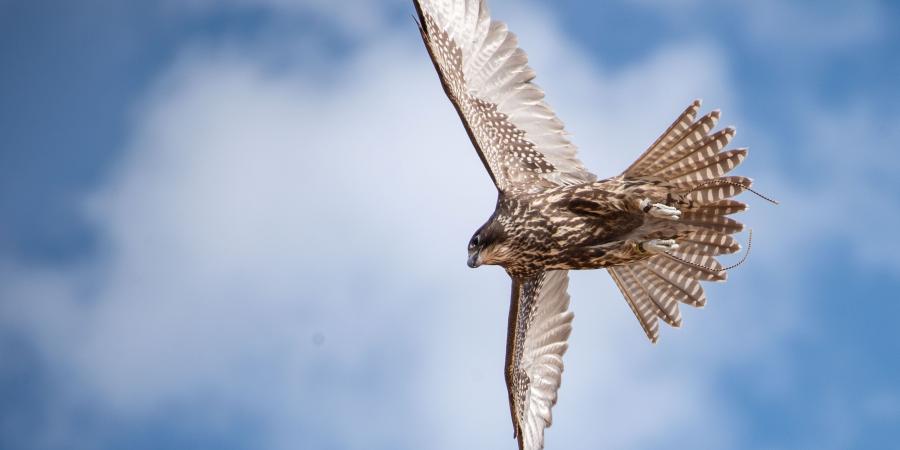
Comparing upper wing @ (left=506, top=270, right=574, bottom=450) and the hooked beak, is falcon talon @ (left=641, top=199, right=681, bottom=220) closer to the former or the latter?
the hooked beak

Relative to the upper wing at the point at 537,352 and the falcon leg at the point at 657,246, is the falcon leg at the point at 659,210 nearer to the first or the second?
the falcon leg at the point at 657,246

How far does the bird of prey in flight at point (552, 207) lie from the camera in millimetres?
11547

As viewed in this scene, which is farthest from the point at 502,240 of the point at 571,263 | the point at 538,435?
the point at 538,435

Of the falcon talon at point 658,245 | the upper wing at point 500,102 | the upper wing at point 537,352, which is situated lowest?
the falcon talon at point 658,245

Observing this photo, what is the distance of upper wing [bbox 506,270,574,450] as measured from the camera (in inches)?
539

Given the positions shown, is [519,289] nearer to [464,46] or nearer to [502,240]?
[502,240]

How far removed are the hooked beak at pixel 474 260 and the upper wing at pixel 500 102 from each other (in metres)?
1.13

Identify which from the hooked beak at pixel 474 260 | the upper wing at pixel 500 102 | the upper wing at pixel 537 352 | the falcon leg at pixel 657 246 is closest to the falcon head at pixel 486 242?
the hooked beak at pixel 474 260

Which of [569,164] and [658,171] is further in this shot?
[569,164]

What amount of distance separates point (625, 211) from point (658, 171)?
0.50m

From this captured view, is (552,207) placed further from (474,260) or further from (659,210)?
(659,210)

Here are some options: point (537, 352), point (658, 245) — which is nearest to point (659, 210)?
point (658, 245)

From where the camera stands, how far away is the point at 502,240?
12.1 meters

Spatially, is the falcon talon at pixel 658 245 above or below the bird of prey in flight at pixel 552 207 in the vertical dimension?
below
